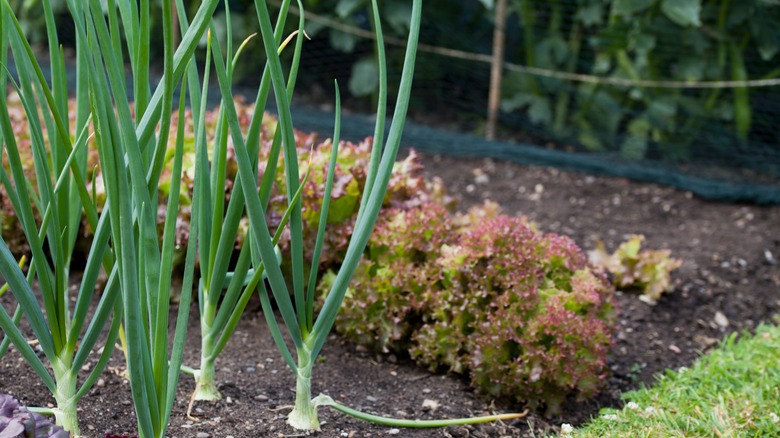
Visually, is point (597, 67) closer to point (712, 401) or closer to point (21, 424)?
point (712, 401)

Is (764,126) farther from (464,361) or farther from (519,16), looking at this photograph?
(464,361)

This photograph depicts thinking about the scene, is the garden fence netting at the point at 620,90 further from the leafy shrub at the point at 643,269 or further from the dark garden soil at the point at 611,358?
the leafy shrub at the point at 643,269

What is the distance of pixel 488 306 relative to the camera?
262cm

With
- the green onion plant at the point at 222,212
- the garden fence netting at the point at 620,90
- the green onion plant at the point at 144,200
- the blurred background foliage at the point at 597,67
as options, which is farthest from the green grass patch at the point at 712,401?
the blurred background foliage at the point at 597,67

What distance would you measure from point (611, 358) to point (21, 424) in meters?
2.04

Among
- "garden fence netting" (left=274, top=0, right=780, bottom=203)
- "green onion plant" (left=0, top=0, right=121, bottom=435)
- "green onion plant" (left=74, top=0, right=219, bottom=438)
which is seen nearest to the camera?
"green onion plant" (left=74, top=0, right=219, bottom=438)

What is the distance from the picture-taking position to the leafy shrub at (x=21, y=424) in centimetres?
156

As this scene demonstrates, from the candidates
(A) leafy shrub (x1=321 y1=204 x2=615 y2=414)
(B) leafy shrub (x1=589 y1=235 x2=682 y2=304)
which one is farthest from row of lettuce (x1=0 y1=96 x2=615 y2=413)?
(B) leafy shrub (x1=589 y1=235 x2=682 y2=304)

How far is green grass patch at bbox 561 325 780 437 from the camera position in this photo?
2342 millimetres

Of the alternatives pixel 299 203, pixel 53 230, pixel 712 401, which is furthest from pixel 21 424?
pixel 712 401

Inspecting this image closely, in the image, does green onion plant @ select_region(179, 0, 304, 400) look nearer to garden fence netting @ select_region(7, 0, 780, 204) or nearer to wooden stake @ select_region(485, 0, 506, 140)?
garden fence netting @ select_region(7, 0, 780, 204)

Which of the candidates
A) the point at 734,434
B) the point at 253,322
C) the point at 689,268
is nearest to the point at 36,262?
the point at 253,322

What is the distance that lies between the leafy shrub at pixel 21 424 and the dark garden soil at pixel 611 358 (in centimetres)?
39

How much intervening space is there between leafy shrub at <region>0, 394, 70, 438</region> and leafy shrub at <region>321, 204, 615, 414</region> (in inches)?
47.6
